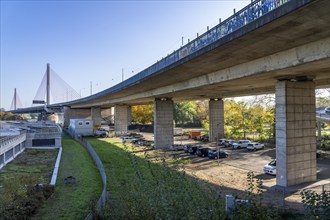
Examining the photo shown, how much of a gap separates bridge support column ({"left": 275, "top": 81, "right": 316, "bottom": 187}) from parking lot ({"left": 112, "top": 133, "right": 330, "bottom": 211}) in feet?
3.38

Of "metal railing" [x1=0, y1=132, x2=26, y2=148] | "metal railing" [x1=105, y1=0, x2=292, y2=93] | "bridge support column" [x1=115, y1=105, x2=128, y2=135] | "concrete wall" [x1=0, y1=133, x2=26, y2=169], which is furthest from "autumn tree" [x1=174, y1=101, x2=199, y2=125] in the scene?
"metal railing" [x1=105, y1=0, x2=292, y2=93]

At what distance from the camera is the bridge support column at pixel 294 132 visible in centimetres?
2325

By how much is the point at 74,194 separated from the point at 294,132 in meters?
17.1

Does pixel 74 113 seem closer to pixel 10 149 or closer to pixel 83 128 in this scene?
pixel 83 128

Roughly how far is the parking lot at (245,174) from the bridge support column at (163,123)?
5403mm

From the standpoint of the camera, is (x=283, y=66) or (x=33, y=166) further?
(x=33, y=166)

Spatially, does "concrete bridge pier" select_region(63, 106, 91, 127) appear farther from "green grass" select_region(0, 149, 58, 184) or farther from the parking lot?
the parking lot

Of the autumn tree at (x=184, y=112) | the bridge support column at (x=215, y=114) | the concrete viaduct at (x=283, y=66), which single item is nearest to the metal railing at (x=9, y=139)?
the concrete viaduct at (x=283, y=66)

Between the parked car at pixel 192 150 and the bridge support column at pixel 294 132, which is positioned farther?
the parked car at pixel 192 150

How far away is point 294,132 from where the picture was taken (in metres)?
23.6

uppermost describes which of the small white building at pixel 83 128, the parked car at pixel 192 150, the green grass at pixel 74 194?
the small white building at pixel 83 128

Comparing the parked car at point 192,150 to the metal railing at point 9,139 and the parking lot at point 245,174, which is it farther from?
the metal railing at point 9,139

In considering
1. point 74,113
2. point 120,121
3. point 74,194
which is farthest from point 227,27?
point 74,113

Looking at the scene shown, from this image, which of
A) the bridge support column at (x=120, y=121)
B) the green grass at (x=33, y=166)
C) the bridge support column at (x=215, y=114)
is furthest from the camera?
the bridge support column at (x=120, y=121)
